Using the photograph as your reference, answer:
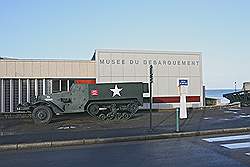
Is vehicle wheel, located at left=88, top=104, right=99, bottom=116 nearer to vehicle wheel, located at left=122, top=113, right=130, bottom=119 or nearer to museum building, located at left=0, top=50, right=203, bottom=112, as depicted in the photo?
vehicle wheel, located at left=122, top=113, right=130, bottom=119

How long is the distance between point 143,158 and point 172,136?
4.48 m

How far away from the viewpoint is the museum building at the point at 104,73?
26.0 m

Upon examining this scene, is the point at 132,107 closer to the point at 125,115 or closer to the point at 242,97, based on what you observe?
the point at 125,115

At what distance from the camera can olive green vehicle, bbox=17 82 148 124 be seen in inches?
759

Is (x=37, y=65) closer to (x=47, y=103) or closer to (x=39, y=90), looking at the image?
(x=39, y=90)

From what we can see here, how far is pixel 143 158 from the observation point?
9109mm

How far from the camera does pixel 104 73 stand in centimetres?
2708

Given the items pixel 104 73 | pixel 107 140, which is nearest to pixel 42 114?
pixel 107 140

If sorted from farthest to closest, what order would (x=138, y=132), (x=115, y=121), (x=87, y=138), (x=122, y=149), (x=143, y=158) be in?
1. (x=115, y=121)
2. (x=138, y=132)
3. (x=87, y=138)
4. (x=122, y=149)
5. (x=143, y=158)

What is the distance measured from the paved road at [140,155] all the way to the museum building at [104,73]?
1510 centimetres

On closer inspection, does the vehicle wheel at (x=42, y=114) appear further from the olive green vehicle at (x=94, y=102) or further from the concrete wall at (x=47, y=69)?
the concrete wall at (x=47, y=69)

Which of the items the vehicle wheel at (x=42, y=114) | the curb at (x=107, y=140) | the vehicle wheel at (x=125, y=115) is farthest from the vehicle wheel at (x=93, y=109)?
the curb at (x=107, y=140)

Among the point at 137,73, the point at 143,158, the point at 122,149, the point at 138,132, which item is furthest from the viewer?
the point at 137,73

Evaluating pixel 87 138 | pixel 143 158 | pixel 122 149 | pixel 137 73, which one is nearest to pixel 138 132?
pixel 87 138
